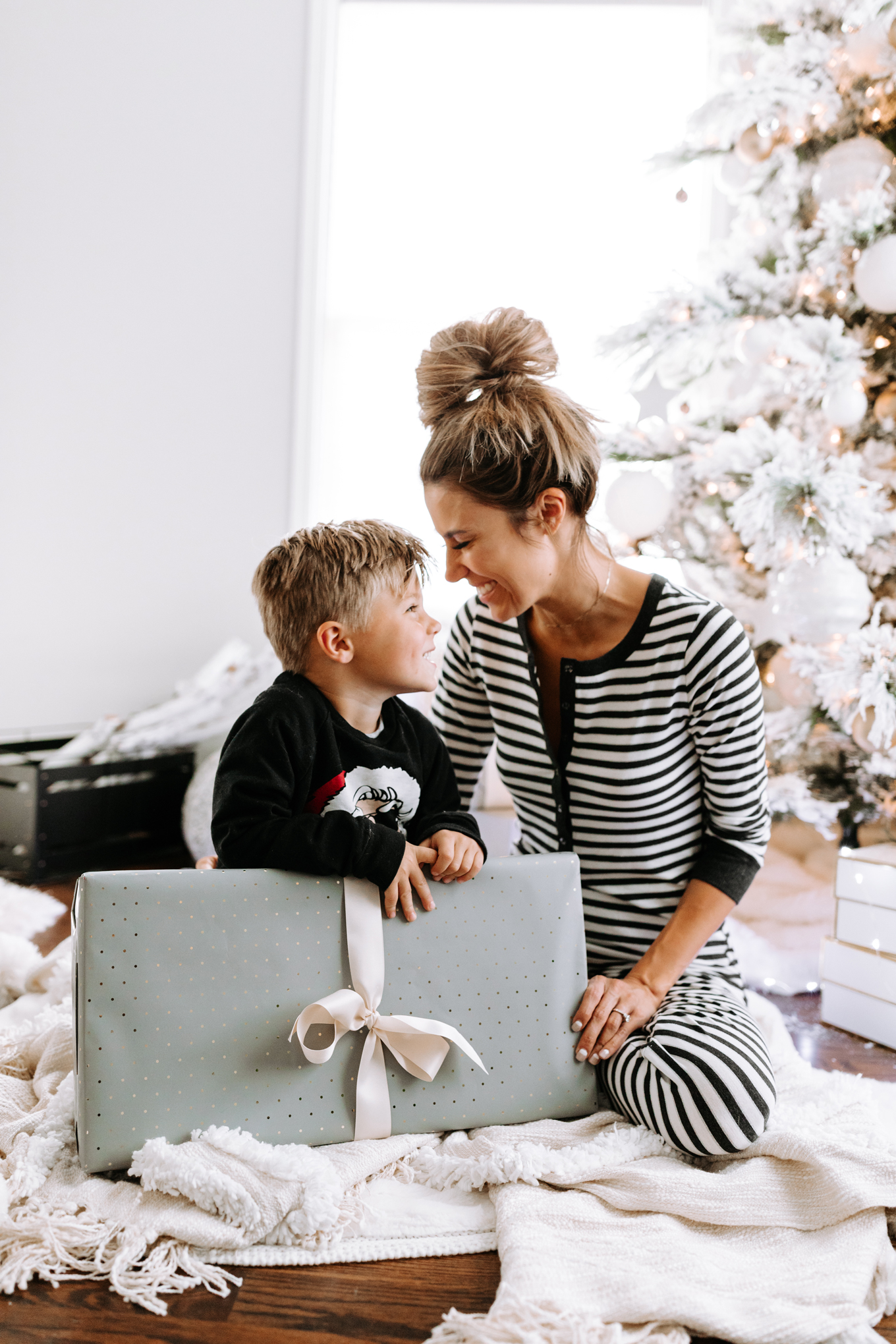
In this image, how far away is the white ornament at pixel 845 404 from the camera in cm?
178

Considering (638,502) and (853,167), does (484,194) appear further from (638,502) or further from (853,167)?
(638,502)

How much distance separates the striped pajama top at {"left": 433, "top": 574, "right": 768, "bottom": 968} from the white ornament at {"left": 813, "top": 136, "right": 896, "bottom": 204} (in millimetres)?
1072

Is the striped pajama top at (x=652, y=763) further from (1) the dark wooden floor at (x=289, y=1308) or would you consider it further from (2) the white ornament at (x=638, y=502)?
(2) the white ornament at (x=638, y=502)

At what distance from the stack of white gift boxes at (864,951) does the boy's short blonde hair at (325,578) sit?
3.02 ft

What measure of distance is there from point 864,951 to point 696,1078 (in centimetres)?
70

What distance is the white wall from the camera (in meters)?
2.73

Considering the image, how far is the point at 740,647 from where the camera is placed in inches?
44.6

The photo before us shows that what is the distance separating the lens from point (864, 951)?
4.99ft

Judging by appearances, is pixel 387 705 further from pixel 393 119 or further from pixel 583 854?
pixel 393 119

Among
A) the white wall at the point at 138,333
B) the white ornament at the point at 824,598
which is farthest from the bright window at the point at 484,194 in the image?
the white ornament at the point at 824,598

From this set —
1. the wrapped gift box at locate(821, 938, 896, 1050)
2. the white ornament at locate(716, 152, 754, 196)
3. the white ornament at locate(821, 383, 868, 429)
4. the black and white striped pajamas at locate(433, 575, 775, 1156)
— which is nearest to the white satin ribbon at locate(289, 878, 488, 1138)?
the black and white striped pajamas at locate(433, 575, 775, 1156)

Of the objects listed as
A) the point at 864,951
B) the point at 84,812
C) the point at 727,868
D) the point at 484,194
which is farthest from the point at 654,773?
the point at 484,194

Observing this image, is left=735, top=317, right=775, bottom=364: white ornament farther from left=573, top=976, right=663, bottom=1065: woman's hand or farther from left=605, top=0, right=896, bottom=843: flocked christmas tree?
left=573, top=976, right=663, bottom=1065: woman's hand

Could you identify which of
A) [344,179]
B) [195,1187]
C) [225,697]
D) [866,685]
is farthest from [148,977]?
[344,179]
